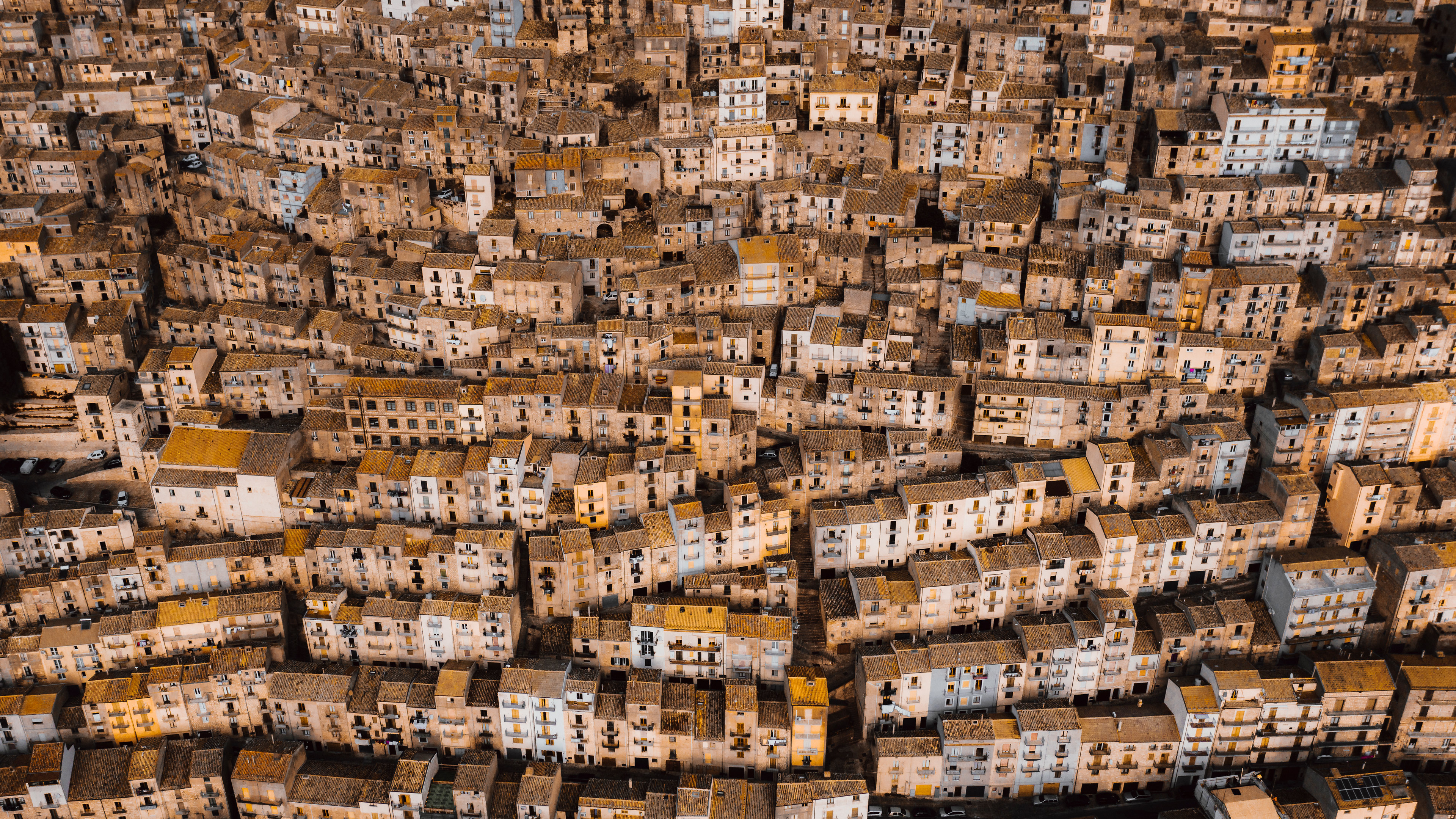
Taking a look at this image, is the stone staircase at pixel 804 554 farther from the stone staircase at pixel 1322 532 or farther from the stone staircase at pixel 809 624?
the stone staircase at pixel 1322 532

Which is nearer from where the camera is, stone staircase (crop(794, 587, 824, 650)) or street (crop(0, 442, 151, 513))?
stone staircase (crop(794, 587, 824, 650))

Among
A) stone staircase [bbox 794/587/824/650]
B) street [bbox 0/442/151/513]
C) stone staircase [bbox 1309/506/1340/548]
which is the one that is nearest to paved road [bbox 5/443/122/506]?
street [bbox 0/442/151/513]

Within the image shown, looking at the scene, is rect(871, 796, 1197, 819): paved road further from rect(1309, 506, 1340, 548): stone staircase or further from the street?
the street

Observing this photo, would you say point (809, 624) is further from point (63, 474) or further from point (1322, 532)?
point (63, 474)

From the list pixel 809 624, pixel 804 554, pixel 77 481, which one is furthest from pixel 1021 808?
pixel 77 481

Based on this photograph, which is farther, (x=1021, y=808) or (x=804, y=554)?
(x=804, y=554)

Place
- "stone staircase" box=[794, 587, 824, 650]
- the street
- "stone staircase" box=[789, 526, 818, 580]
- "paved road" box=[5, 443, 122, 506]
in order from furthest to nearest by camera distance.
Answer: "paved road" box=[5, 443, 122, 506]
the street
"stone staircase" box=[789, 526, 818, 580]
"stone staircase" box=[794, 587, 824, 650]

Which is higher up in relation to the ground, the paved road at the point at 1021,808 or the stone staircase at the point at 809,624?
the stone staircase at the point at 809,624

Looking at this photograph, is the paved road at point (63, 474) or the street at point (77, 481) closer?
the street at point (77, 481)

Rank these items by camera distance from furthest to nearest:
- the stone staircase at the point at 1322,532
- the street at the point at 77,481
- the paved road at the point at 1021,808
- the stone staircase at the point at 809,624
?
the street at the point at 77,481 → the stone staircase at the point at 1322,532 → the stone staircase at the point at 809,624 → the paved road at the point at 1021,808

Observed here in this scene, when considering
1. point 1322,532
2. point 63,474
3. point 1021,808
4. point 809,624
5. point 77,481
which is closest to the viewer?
point 1021,808

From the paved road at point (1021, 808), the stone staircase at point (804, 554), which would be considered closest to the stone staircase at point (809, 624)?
the stone staircase at point (804, 554)

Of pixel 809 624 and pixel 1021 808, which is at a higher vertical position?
pixel 809 624
